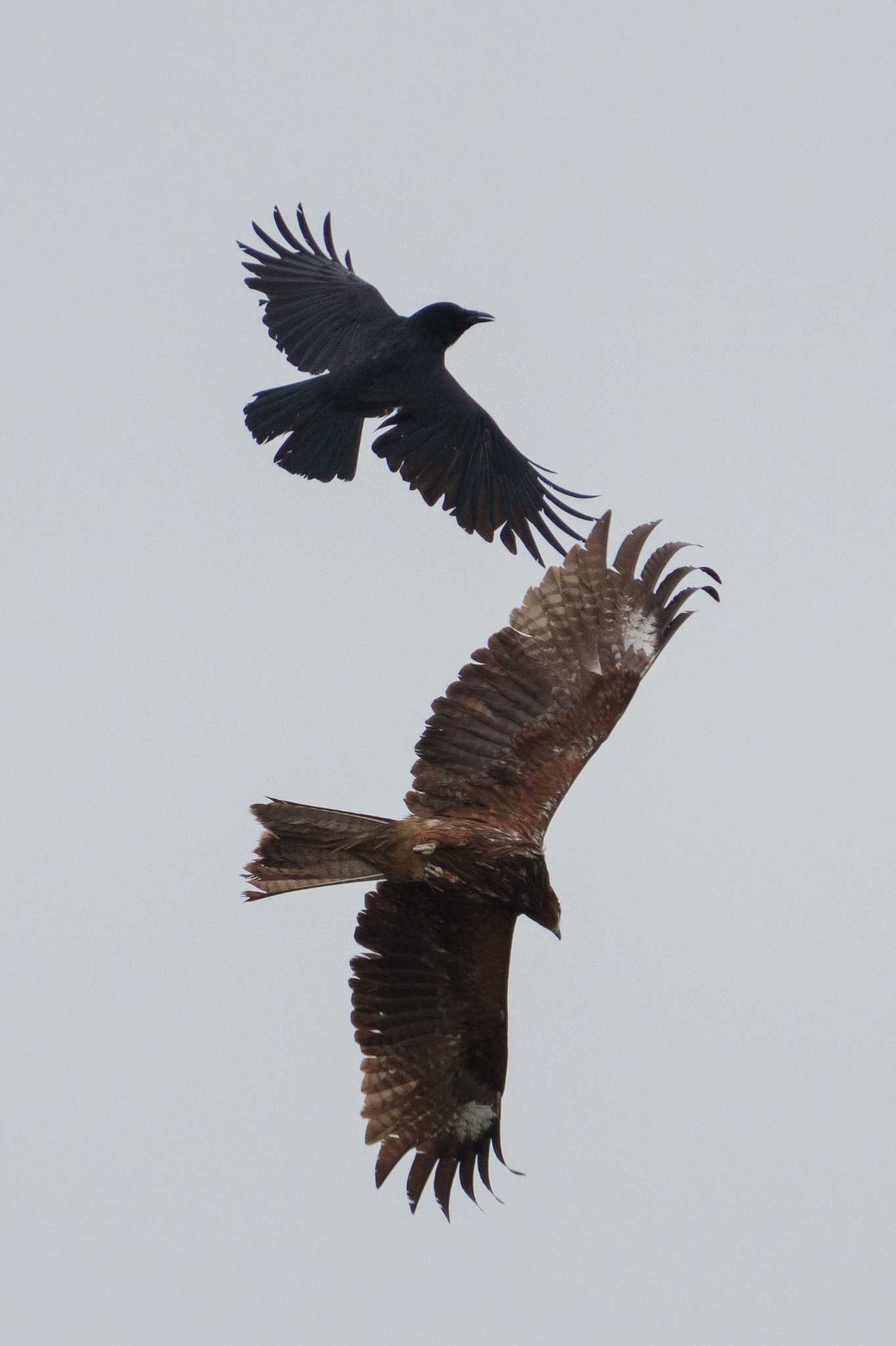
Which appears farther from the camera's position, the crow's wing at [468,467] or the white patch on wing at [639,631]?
the crow's wing at [468,467]

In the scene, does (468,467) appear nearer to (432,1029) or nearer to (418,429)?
(418,429)

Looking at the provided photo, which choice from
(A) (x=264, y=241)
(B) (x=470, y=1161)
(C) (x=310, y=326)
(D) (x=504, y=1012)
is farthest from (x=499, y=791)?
(A) (x=264, y=241)

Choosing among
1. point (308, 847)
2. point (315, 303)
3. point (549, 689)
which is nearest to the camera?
point (308, 847)

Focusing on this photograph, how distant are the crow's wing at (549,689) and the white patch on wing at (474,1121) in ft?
4.63

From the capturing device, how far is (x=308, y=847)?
10156mm

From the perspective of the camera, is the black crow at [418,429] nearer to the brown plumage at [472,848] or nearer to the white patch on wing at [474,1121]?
the brown plumage at [472,848]

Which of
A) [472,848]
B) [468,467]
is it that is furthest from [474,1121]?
[468,467]

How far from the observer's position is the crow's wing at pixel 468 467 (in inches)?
452

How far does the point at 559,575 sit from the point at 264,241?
3.26 metres

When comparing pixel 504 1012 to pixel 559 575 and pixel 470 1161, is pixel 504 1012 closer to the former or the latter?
pixel 470 1161

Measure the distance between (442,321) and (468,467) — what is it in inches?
33.6

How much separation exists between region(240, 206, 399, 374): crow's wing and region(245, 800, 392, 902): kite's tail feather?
9.15ft

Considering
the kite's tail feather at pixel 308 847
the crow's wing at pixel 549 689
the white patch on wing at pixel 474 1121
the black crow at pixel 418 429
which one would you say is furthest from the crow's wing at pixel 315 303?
the white patch on wing at pixel 474 1121

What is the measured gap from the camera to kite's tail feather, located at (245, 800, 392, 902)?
10047 millimetres
